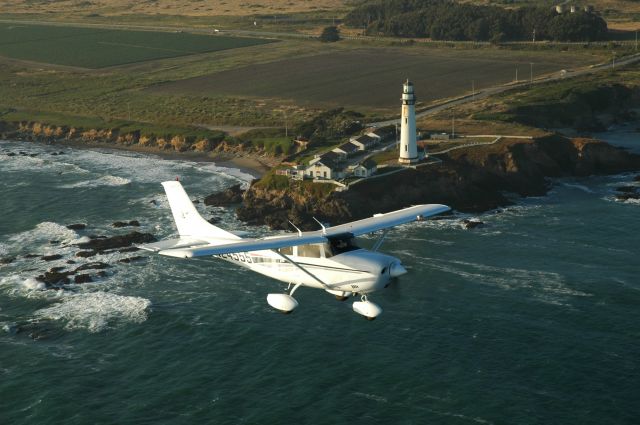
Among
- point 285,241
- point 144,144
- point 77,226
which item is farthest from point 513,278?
point 144,144

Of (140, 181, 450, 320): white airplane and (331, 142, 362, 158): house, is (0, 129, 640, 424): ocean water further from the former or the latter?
(331, 142, 362, 158): house

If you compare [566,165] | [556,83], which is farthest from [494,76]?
[566,165]

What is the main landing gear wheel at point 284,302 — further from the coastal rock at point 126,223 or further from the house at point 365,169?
the house at point 365,169

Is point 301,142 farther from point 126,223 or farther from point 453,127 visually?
point 126,223

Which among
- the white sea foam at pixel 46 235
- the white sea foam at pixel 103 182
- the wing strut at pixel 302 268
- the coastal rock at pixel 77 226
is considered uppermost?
the wing strut at pixel 302 268

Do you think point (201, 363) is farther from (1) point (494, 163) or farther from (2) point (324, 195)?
(1) point (494, 163)

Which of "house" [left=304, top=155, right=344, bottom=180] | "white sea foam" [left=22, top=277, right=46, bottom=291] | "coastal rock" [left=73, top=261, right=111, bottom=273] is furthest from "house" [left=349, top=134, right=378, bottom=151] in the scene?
"white sea foam" [left=22, top=277, right=46, bottom=291]

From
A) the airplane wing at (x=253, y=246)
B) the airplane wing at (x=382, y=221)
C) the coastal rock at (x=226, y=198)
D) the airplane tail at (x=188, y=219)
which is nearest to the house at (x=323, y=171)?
the coastal rock at (x=226, y=198)
